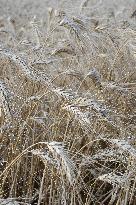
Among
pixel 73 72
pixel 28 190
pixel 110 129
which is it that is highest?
pixel 73 72

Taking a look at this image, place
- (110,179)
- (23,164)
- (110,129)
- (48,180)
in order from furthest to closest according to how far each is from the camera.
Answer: (110,129) → (23,164) → (48,180) → (110,179)

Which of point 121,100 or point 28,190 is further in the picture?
point 121,100

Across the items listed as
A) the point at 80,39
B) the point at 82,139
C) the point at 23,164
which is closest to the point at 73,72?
the point at 80,39

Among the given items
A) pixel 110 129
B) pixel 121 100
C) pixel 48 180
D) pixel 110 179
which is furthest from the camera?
pixel 121 100

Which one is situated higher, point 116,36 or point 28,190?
point 116,36

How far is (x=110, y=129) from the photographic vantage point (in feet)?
6.82

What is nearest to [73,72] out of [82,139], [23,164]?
[82,139]

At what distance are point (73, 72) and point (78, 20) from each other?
0.31 meters

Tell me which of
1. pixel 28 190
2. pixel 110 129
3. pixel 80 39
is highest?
pixel 80 39

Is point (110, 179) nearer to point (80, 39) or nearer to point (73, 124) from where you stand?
point (73, 124)

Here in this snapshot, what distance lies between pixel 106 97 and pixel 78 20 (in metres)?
0.41

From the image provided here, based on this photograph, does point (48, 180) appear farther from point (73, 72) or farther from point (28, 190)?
point (73, 72)

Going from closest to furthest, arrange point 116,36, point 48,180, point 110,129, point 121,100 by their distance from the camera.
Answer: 1. point 48,180
2. point 110,129
3. point 121,100
4. point 116,36

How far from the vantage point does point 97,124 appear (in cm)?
213
